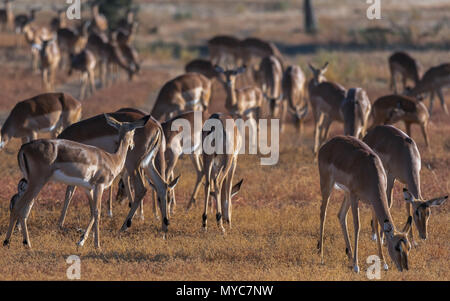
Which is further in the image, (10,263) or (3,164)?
(3,164)

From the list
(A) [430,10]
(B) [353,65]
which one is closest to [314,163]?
(B) [353,65]

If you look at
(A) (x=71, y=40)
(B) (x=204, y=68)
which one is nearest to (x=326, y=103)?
(B) (x=204, y=68)

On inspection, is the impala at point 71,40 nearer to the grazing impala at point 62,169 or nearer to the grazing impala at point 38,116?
the grazing impala at point 38,116

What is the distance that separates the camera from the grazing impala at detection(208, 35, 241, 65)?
26.8 meters

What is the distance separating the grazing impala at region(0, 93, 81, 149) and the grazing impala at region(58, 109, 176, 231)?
2349 mm

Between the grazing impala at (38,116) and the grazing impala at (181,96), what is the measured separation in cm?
252

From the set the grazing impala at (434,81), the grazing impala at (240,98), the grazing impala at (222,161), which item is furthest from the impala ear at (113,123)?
the grazing impala at (434,81)

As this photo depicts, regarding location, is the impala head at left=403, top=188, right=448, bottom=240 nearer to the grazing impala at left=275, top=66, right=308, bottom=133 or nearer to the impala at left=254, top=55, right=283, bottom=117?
the grazing impala at left=275, top=66, right=308, bottom=133

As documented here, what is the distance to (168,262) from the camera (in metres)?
8.73

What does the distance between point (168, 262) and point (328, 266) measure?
1780 mm

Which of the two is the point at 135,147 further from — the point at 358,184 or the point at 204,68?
the point at 204,68
